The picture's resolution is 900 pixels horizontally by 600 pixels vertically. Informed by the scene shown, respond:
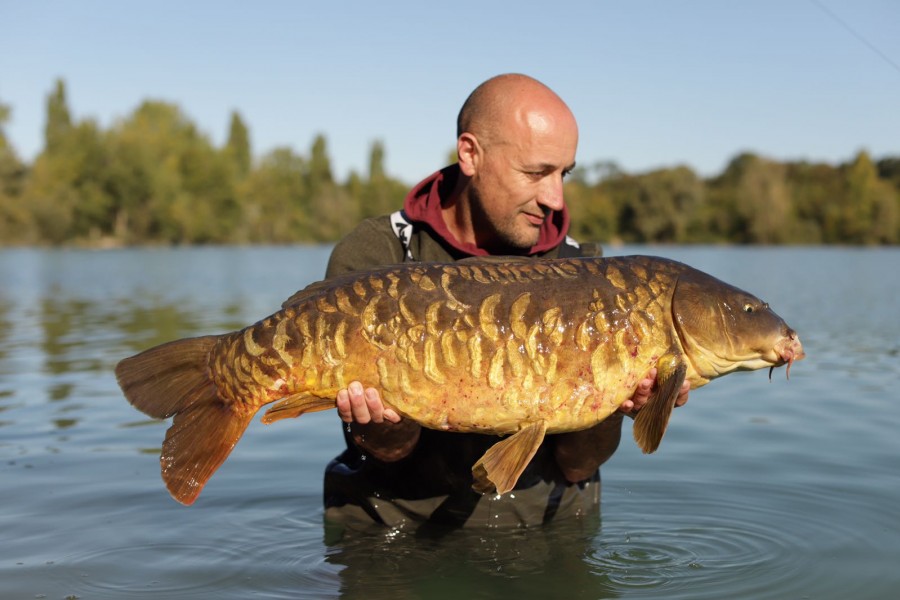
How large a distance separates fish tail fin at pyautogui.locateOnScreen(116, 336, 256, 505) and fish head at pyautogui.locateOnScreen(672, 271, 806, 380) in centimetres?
149

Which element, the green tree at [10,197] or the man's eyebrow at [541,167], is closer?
the man's eyebrow at [541,167]

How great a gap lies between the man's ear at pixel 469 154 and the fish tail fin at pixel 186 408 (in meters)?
1.31

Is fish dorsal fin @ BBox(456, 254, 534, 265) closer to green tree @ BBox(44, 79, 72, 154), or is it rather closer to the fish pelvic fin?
the fish pelvic fin

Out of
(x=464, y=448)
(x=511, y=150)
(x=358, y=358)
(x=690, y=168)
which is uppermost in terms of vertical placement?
(x=690, y=168)

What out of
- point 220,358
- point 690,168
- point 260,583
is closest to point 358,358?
point 220,358

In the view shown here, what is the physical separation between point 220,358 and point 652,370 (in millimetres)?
1434

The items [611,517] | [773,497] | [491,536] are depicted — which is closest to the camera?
[491,536]

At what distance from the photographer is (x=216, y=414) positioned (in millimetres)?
3285

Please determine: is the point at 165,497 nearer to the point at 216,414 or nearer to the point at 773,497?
the point at 216,414

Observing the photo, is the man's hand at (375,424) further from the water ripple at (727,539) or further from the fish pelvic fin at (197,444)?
the water ripple at (727,539)

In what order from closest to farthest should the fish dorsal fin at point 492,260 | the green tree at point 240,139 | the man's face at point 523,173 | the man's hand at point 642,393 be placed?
the man's hand at point 642,393 → the fish dorsal fin at point 492,260 → the man's face at point 523,173 → the green tree at point 240,139

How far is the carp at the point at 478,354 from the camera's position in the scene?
3141mm

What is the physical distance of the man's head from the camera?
3.85 meters

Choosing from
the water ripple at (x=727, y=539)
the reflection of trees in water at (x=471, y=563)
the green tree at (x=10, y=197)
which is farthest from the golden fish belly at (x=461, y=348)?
the green tree at (x=10, y=197)
